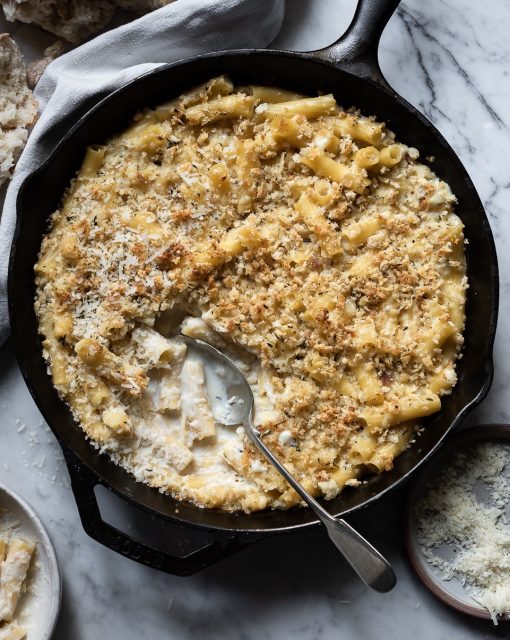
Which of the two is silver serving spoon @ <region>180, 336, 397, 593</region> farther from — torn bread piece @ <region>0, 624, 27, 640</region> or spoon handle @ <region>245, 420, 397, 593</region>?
torn bread piece @ <region>0, 624, 27, 640</region>

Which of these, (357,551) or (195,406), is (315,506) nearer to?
(357,551)

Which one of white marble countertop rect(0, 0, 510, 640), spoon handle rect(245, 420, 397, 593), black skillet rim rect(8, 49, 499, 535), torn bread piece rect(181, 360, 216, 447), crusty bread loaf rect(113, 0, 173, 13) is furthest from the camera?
white marble countertop rect(0, 0, 510, 640)

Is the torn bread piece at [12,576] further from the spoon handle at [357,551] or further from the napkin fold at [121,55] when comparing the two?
the spoon handle at [357,551]

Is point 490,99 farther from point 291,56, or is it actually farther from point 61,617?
point 61,617

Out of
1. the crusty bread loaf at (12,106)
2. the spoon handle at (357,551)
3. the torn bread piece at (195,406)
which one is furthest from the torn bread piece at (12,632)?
the crusty bread loaf at (12,106)

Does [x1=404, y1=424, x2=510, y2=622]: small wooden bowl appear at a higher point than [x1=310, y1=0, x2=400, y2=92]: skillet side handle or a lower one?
lower

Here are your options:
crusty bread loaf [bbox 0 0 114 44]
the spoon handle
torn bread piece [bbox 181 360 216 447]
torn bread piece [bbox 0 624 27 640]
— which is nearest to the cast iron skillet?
the spoon handle

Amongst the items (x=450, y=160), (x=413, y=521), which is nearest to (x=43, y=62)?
(x=450, y=160)
